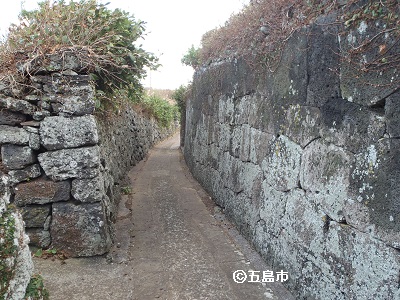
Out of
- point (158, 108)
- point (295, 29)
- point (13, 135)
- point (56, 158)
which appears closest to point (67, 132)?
point (56, 158)

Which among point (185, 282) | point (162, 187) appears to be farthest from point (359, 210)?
point (162, 187)

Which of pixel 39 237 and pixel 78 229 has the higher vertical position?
pixel 78 229

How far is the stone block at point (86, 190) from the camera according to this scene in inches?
173

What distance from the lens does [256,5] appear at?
5461mm

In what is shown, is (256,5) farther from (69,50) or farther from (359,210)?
(359,210)

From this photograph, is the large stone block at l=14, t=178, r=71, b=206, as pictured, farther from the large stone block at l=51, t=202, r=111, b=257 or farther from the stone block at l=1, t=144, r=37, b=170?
the stone block at l=1, t=144, r=37, b=170

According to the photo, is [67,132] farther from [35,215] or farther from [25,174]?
[35,215]

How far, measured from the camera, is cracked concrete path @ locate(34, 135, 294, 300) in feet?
12.1

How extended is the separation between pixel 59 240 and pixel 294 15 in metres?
3.92

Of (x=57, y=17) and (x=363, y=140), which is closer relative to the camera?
(x=363, y=140)

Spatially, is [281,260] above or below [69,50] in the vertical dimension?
below

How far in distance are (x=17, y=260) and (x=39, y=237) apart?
7.57 ft

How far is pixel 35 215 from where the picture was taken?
4371mm

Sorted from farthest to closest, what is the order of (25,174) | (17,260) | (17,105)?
(25,174)
(17,105)
(17,260)
